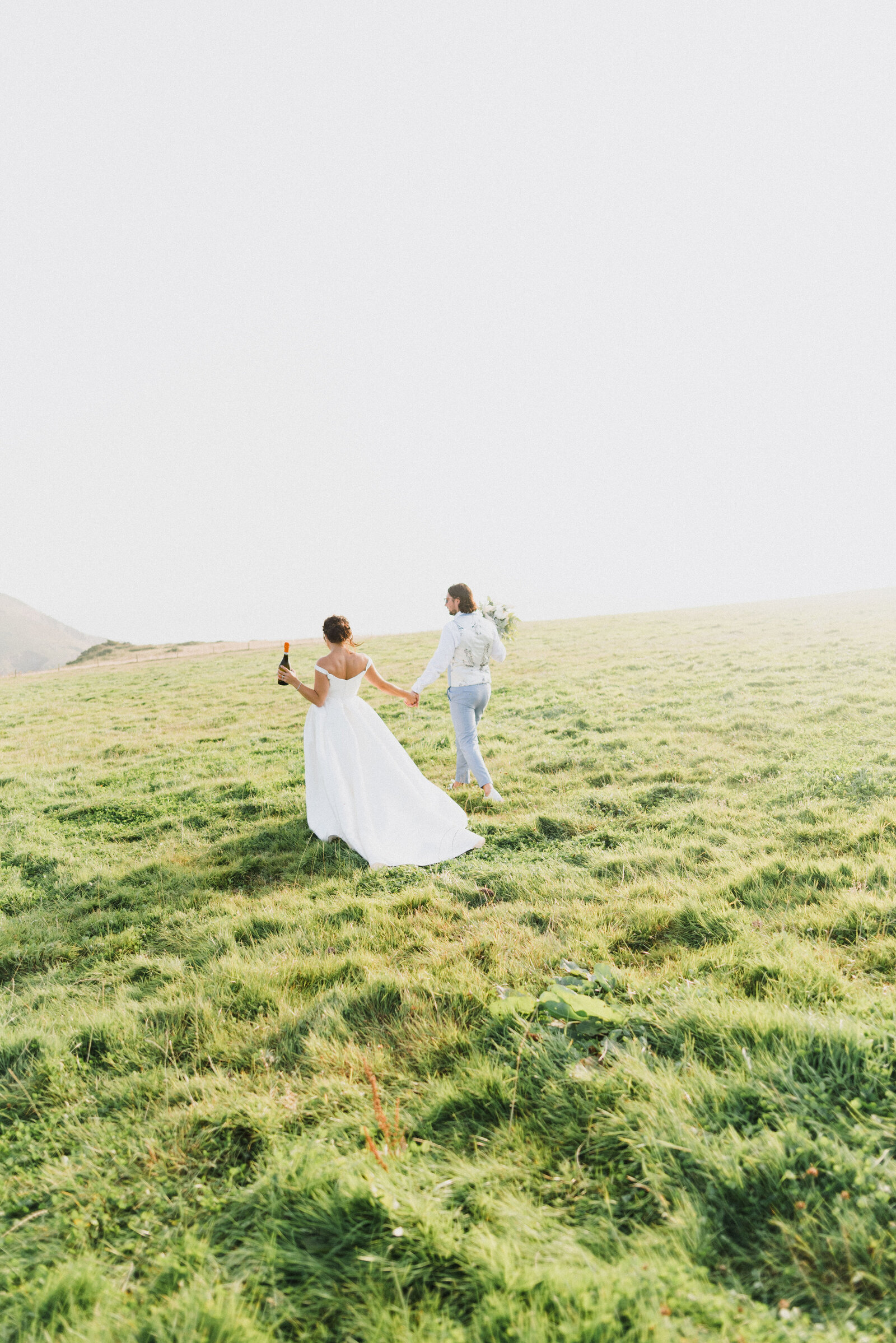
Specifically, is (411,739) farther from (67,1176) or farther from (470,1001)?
(67,1176)

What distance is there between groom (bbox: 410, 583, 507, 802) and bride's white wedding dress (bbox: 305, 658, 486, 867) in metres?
1.33

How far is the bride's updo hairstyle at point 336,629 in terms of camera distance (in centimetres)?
836

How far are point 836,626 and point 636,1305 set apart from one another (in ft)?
103

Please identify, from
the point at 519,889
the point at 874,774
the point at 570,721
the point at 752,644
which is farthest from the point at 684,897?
the point at 752,644

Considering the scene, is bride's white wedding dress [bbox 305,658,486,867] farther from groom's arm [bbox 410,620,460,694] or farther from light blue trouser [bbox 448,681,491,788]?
light blue trouser [bbox 448,681,491,788]

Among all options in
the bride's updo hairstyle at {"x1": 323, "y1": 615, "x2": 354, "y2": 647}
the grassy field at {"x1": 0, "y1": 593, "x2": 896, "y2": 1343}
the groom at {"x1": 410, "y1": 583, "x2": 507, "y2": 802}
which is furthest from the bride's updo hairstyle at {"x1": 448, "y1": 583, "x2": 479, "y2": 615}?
the grassy field at {"x1": 0, "y1": 593, "x2": 896, "y2": 1343}

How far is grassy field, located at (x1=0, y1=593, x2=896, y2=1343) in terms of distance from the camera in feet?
8.00

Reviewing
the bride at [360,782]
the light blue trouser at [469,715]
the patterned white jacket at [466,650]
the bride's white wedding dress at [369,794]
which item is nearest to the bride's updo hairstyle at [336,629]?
the bride at [360,782]

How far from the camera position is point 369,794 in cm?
829

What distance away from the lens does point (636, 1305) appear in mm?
2262

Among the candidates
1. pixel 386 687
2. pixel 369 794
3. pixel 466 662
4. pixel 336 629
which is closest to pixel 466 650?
pixel 466 662

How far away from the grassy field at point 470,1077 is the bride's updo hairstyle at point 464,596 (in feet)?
9.52

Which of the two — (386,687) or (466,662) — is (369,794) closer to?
(386,687)

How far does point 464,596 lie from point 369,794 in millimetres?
3309
